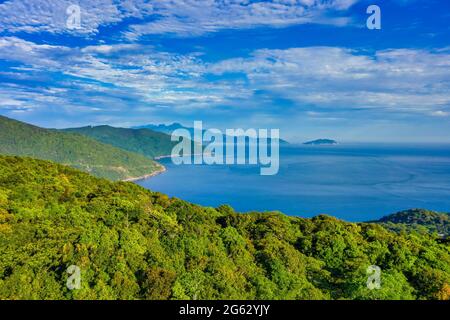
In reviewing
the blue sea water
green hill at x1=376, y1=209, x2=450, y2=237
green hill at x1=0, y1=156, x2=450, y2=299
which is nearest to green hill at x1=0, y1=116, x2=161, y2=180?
the blue sea water

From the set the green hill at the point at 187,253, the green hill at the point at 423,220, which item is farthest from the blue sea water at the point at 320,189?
the green hill at the point at 187,253

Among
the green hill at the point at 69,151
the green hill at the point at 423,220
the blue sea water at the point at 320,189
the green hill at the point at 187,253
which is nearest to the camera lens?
the green hill at the point at 187,253

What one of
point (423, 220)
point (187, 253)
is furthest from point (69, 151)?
point (187, 253)

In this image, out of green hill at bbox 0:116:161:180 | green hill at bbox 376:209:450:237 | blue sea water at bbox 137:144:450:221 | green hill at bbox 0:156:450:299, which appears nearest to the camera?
green hill at bbox 0:156:450:299

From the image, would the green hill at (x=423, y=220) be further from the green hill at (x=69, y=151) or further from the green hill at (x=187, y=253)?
the green hill at (x=69, y=151)

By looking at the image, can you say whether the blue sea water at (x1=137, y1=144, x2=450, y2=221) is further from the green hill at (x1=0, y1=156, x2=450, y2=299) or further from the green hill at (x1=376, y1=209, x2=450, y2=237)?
the green hill at (x1=0, y1=156, x2=450, y2=299)

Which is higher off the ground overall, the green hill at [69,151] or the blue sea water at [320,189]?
the green hill at [69,151]
